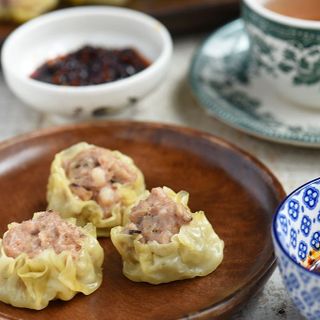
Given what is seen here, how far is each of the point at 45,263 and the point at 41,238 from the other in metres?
0.07

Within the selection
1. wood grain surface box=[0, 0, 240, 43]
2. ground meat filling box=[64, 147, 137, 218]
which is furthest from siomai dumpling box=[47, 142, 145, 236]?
wood grain surface box=[0, 0, 240, 43]

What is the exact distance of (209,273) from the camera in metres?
2.00

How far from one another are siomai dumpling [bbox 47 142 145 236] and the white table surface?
1.90 ft

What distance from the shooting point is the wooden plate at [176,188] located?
6.26 feet

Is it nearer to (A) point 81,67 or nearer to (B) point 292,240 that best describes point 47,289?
→ (B) point 292,240

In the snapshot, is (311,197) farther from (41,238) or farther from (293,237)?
(41,238)

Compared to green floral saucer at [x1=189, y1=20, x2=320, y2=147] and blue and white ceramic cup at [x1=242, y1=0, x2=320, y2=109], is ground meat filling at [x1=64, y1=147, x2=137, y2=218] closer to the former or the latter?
green floral saucer at [x1=189, y1=20, x2=320, y2=147]

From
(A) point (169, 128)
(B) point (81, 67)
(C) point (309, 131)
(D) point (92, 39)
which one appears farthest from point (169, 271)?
(D) point (92, 39)

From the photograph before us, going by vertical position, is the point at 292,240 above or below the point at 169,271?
above

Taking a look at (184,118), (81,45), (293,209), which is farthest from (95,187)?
(81,45)

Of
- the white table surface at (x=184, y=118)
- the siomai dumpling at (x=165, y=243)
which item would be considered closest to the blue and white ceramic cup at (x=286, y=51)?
the white table surface at (x=184, y=118)

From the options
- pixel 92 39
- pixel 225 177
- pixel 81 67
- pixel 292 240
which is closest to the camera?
pixel 292 240

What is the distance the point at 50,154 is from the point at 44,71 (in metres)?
0.55

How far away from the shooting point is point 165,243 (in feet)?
6.54
